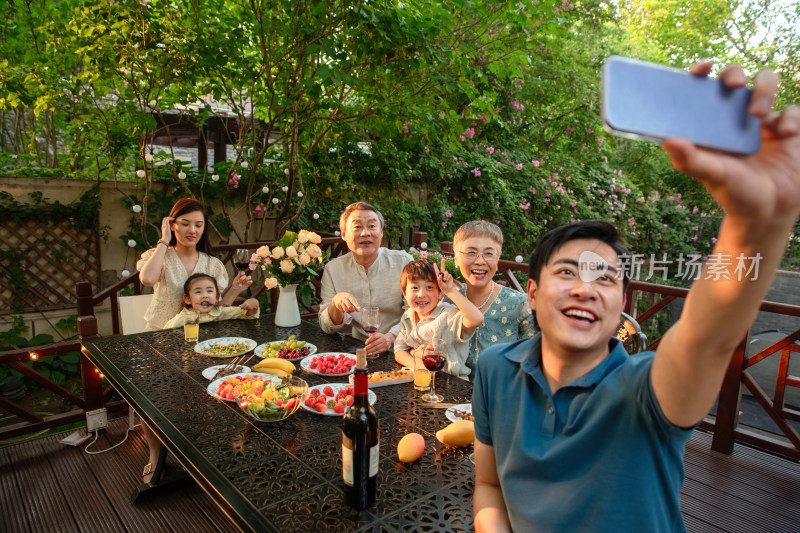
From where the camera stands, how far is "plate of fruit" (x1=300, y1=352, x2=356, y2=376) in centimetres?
216

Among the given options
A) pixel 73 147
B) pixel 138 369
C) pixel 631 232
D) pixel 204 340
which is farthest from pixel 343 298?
pixel 631 232

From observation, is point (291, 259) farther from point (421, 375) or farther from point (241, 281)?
point (421, 375)

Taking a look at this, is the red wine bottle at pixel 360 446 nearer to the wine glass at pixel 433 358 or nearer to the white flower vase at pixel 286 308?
the wine glass at pixel 433 358

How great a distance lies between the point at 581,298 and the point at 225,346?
2.05m

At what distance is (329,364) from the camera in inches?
87.0

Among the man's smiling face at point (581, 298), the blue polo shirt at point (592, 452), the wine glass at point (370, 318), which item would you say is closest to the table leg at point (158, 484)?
the wine glass at point (370, 318)

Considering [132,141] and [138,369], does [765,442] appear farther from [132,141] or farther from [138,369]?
[132,141]

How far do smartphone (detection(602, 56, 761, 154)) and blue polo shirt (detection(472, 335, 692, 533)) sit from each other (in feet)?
1.61

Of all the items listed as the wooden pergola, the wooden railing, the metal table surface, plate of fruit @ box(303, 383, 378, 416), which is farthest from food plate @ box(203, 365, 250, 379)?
the wooden pergola

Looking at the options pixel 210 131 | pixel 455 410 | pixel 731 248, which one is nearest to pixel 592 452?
pixel 731 248

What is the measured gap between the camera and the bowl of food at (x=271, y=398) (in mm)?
1656

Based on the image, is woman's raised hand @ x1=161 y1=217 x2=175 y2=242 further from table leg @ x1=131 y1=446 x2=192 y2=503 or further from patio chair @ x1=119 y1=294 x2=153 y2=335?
table leg @ x1=131 y1=446 x2=192 y2=503

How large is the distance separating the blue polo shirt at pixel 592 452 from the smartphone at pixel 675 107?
0.49m

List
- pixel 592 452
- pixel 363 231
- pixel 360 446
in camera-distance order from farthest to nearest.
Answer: pixel 363 231 < pixel 360 446 < pixel 592 452
